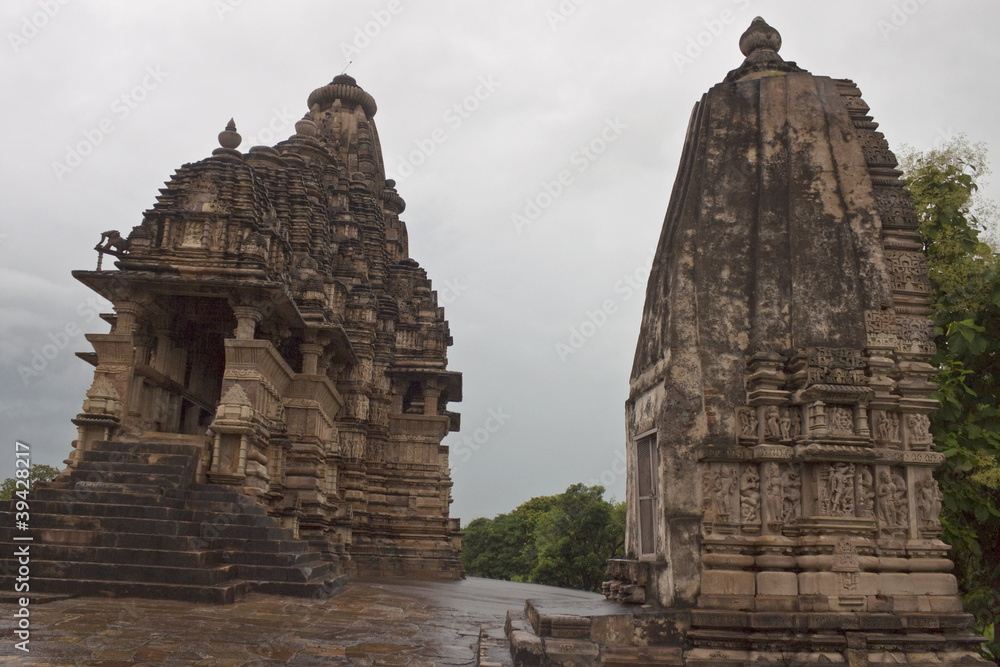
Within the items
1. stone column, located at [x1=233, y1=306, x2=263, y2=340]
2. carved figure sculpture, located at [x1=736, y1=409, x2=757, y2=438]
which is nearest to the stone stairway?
stone column, located at [x1=233, y1=306, x2=263, y2=340]

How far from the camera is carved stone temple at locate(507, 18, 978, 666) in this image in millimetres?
6391

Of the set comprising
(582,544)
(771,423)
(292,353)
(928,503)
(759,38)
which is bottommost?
(582,544)

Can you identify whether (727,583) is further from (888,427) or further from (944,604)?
(888,427)

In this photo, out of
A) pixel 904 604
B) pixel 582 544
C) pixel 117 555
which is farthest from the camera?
pixel 582 544

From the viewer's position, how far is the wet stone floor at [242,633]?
591 centimetres

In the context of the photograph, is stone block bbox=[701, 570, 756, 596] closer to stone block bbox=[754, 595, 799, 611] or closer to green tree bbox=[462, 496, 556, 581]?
stone block bbox=[754, 595, 799, 611]

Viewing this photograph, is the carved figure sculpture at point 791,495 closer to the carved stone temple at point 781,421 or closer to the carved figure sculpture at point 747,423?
the carved stone temple at point 781,421

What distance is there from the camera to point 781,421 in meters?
6.98

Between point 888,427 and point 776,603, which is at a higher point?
point 888,427

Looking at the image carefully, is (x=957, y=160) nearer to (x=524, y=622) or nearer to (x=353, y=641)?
(x=524, y=622)

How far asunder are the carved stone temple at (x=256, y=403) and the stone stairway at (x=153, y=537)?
0.03 meters

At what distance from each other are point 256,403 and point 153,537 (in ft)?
12.1

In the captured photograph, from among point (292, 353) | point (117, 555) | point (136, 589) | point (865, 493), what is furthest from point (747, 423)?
point (292, 353)

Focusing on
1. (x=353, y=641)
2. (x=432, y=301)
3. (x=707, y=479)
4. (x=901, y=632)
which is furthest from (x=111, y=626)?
(x=432, y=301)
